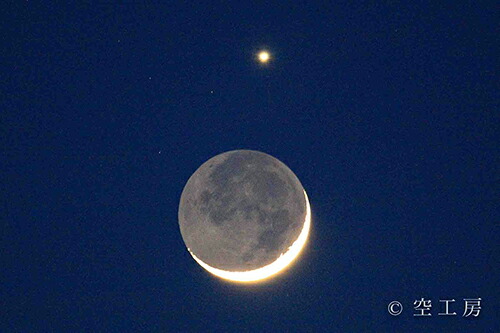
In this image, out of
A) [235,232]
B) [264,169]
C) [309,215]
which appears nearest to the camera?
[235,232]

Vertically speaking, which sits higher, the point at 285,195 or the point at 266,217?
the point at 285,195

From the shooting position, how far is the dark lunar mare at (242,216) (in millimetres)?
6051

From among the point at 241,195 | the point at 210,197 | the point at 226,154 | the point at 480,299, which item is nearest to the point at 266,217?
the point at 241,195

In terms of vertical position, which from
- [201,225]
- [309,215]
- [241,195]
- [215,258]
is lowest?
[215,258]

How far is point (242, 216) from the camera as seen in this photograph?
19.8 feet

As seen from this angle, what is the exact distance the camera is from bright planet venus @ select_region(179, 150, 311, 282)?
6.06m

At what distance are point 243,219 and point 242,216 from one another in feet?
0.16

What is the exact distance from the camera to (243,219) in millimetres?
6031

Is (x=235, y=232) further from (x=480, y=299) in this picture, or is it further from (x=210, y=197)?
(x=480, y=299)

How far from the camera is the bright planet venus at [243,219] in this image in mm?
6059

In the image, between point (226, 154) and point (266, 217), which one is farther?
point (226, 154)

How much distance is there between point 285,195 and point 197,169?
1.62 metres

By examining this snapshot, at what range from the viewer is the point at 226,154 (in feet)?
22.2

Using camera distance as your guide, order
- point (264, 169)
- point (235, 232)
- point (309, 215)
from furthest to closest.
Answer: point (309, 215) < point (264, 169) < point (235, 232)
